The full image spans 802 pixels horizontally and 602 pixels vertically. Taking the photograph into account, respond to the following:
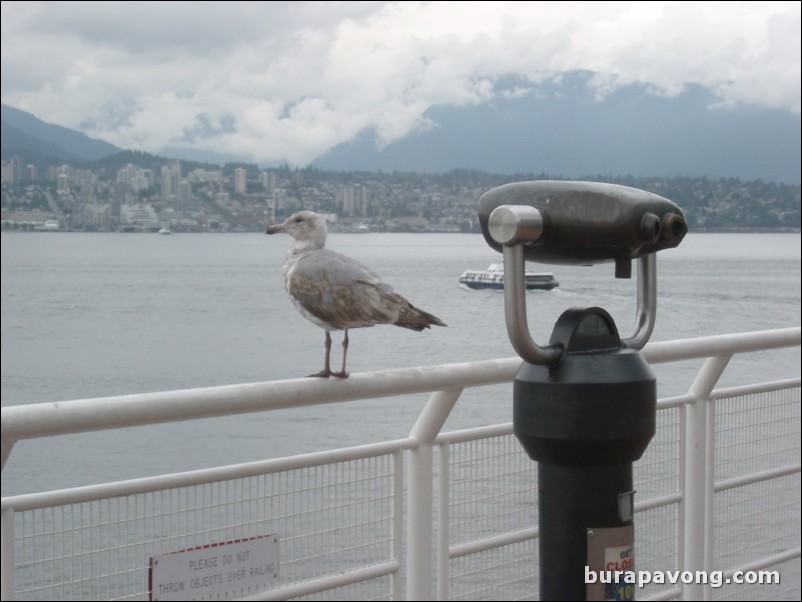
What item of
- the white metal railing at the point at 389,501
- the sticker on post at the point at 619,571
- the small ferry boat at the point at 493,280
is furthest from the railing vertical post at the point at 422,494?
the small ferry boat at the point at 493,280

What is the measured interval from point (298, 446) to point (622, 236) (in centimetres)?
2203

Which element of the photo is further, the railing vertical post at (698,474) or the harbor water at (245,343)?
the harbor water at (245,343)

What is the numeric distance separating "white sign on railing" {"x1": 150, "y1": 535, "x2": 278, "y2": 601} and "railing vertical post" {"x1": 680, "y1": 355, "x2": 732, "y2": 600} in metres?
1.51

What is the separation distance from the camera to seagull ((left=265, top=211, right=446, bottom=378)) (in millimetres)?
2947

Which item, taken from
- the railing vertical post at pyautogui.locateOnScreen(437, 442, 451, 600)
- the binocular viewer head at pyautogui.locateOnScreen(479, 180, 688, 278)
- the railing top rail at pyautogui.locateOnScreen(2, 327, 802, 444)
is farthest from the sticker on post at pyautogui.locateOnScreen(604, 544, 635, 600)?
the railing vertical post at pyautogui.locateOnScreen(437, 442, 451, 600)

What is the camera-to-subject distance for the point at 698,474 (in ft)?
11.3

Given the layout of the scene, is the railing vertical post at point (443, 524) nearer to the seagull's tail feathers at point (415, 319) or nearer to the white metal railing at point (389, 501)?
the white metal railing at point (389, 501)

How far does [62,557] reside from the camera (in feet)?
7.06

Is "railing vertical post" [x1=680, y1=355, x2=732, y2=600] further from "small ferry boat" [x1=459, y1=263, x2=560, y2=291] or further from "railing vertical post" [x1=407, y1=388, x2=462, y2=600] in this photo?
"small ferry boat" [x1=459, y1=263, x2=560, y2=291]

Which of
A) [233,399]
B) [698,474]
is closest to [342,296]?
[233,399]

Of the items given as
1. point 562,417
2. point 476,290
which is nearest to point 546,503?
point 562,417

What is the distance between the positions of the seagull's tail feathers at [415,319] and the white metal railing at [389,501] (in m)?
0.36

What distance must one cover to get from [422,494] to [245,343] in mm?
46251

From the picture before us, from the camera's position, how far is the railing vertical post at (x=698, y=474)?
342cm
